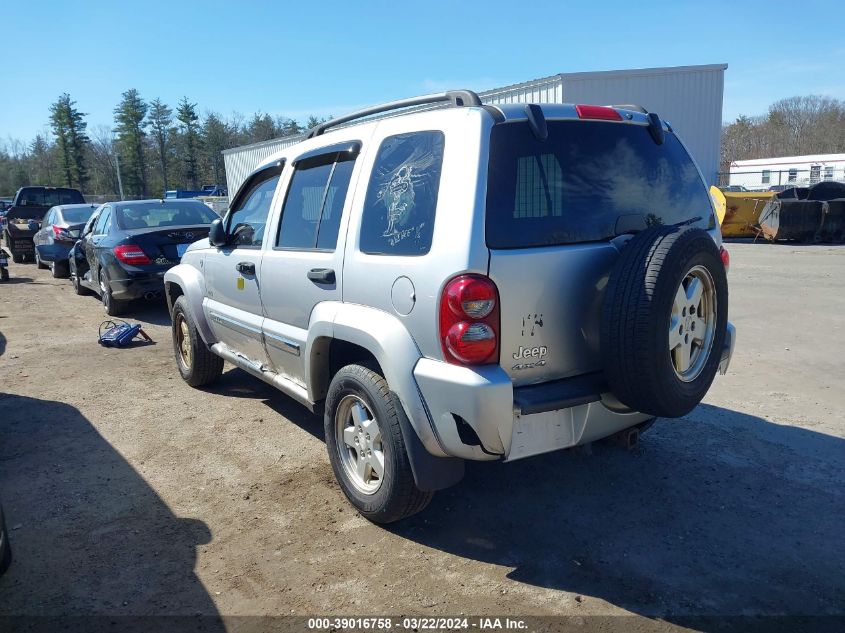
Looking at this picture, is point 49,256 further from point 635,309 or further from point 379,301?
point 635,309

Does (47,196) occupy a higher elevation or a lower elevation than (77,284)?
higher

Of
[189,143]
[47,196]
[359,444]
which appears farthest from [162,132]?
[359,444]

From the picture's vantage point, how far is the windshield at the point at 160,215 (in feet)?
30.5

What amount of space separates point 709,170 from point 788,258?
1138 centimetres

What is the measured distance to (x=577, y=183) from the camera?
3.12 meters

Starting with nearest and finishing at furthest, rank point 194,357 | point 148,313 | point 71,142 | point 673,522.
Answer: point 673,522
point 194,357
point 148,313
point 71,142

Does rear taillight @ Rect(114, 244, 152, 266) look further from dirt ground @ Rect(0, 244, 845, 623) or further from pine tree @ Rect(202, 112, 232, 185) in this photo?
pine tree @ Rect(202, 112, 232, 185)

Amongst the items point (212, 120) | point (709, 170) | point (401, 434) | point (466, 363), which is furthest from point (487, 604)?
point (212, 120)

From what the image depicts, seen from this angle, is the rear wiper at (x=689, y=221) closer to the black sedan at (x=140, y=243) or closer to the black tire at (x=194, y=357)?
the black tire at (x=194, y=357)

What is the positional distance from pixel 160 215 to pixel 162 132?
284 feet

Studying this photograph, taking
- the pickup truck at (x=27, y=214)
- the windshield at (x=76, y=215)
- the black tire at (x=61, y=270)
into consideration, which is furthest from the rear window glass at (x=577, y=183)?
the pickup truck at (x=27, y=214)

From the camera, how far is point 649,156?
343 cm

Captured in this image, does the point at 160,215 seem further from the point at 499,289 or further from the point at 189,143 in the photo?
the point at 189,143

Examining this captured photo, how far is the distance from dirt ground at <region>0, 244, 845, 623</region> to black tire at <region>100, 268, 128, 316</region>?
12.3 feet
